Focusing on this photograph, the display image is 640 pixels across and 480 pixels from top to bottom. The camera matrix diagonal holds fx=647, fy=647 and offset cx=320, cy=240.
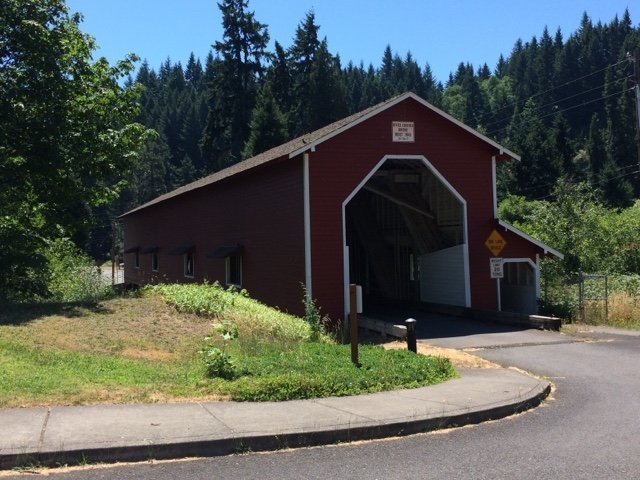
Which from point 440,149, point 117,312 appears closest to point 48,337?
point 117,312

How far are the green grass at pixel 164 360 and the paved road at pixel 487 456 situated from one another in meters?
1.97

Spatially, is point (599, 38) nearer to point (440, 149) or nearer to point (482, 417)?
point (440, 149)

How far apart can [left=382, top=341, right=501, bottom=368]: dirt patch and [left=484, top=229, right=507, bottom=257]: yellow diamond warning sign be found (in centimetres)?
582

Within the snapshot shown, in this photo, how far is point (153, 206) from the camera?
3806 cm

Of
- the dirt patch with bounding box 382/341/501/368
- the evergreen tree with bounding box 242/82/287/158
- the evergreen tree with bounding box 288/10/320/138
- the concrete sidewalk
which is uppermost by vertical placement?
the evergreen tree with bounding box 288/10/320/138

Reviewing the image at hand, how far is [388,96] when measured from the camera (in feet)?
410

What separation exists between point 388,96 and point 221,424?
12251cm

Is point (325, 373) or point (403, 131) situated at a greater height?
point (403, 131)

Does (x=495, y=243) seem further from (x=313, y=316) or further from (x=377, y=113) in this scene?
(x=313, y=316)

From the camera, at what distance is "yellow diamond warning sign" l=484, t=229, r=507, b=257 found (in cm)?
2045

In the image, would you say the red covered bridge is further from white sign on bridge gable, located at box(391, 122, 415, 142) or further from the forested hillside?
the forested hillside

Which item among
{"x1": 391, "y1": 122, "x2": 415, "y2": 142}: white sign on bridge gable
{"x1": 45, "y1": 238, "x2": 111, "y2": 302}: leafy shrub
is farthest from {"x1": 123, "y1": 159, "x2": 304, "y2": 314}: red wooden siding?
{"x1": 45, "y1": 238, "x2": 111, "y2": 302}: leafy shrub

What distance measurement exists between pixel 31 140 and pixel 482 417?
55.6 ft

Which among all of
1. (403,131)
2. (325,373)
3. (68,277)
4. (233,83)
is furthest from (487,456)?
(233,83)
